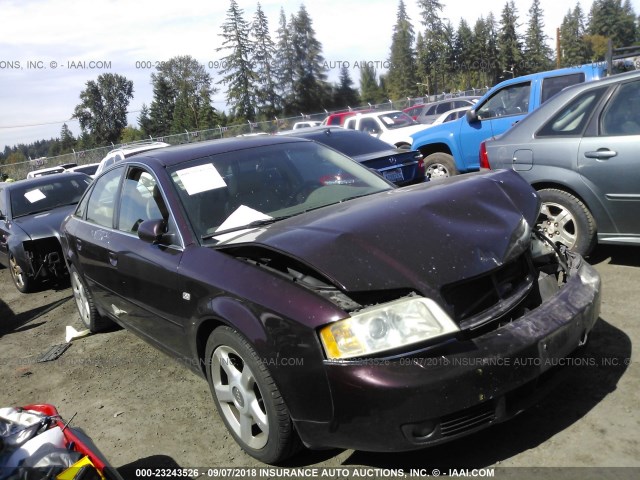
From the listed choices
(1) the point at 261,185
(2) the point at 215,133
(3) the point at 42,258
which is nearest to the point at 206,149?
(1) the point at 261,185

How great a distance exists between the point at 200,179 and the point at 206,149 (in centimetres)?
43

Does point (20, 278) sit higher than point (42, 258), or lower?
lower

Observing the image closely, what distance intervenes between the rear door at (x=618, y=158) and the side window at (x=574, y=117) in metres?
0.13

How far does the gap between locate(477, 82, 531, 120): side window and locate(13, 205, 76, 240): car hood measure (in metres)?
6.49

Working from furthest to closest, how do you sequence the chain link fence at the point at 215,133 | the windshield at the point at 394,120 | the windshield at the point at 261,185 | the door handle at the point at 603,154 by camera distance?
1. the chain link fence at the point at 215,133
2. the windshield at the point at 394,120
3. the door handle at the point at 603,154
4. the windshield at the point at 261,185

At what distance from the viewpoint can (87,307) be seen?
17.8 feet

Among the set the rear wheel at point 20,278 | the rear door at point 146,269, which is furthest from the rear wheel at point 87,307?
the rear wheel at point 20,278

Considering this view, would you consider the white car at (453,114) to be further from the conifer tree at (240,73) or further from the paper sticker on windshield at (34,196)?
the conifer tree at (240,73)

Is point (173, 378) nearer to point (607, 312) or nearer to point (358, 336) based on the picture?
point (358, 336)

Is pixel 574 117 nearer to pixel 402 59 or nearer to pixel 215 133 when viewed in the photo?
pixel 215 133

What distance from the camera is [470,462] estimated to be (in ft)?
8.71

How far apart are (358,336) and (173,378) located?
230 cm

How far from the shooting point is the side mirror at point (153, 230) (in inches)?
132

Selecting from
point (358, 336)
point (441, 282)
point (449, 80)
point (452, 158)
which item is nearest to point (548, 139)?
point (441, 282)
